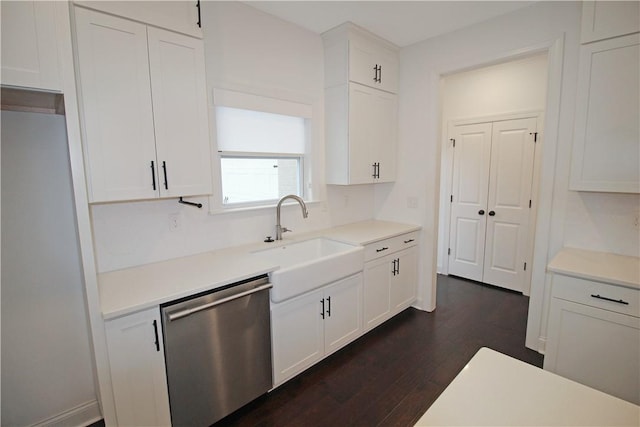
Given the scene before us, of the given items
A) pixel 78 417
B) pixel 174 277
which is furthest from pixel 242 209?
pixel 78 417

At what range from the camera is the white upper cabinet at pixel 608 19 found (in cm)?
184

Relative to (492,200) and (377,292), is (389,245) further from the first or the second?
(492,200)

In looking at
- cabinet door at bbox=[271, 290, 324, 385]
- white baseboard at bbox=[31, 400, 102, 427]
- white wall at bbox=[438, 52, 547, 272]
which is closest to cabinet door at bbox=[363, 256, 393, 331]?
cabinet door at bbox=[271, 290, 324, 385]

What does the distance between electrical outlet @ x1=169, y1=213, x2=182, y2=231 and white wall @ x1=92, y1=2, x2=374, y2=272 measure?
0.07 feet

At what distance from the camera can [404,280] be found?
317 centimetres

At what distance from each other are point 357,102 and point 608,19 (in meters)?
1.74

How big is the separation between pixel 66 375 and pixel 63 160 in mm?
1269

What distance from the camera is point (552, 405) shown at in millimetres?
806

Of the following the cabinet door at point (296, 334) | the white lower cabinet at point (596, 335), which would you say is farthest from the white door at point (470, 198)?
the cabinet door at point (296, 334)

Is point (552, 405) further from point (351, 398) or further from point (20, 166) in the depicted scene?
point (20, 166)

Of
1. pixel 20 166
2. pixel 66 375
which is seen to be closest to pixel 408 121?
pixel 20 166

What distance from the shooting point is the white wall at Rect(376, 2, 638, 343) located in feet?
7.44

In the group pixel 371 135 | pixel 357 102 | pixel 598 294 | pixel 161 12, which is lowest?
pixel 598 294

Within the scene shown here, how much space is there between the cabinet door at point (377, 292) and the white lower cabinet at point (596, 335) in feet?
4.12
